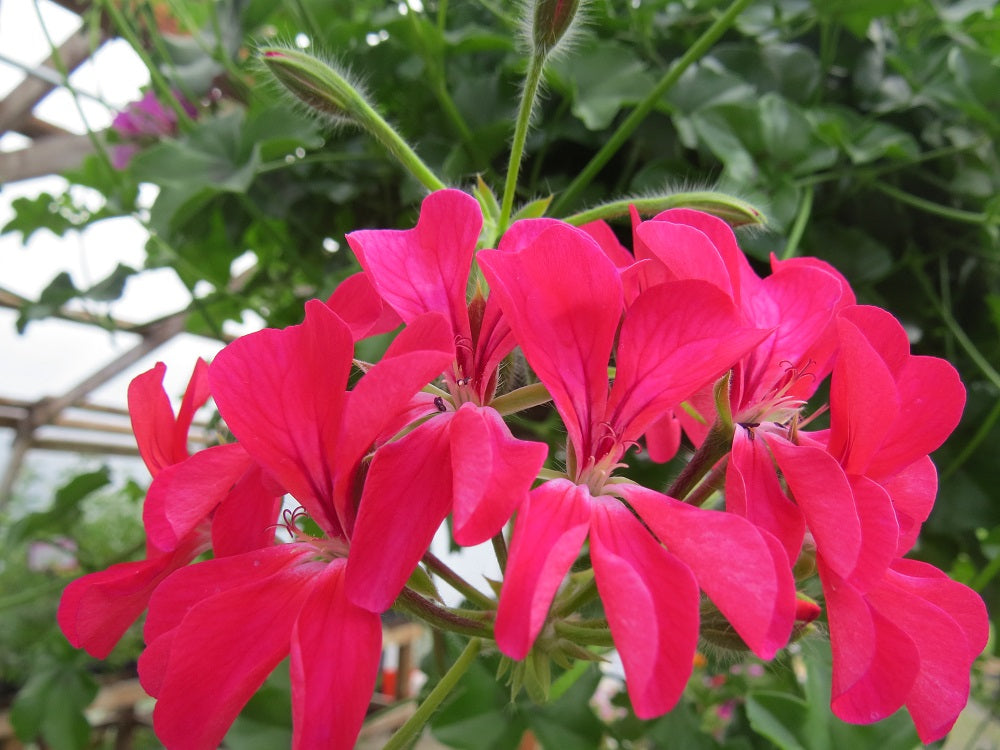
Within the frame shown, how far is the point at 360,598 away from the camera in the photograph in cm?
20

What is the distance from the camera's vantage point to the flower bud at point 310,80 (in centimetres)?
35

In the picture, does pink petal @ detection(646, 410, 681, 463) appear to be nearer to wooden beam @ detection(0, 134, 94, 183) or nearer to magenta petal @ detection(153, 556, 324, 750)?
magenta petal @ detection(153, 556, 324, 750)

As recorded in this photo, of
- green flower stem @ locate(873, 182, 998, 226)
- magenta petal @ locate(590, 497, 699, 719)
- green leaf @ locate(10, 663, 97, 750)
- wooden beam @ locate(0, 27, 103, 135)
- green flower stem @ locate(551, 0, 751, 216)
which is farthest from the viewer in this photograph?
wooden beam @ locate(0, 27, 103, 135)

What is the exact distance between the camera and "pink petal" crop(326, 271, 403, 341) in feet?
0.95

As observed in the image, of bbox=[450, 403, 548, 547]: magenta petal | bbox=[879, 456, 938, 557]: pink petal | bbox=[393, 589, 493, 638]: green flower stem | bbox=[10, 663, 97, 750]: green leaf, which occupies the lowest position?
bbox=[10, 663, 97, 750]: green leaf

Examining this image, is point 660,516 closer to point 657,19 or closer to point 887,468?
point 887,468

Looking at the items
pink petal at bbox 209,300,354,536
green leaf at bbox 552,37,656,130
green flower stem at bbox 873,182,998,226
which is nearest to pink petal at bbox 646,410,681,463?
pink petal at bbox 209,300,354,536

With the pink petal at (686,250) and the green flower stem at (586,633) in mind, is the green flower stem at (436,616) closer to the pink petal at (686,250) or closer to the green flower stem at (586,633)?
the green flower stem at (586,633)

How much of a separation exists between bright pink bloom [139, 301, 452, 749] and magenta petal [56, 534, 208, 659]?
0.05 m

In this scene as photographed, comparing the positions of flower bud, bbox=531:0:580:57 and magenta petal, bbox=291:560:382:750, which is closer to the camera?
magenta petal, bbox=291:560:382:750

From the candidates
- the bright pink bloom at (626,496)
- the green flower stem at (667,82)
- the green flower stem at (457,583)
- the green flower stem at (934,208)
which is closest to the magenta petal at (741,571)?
the bright pink bloom at (626,496)

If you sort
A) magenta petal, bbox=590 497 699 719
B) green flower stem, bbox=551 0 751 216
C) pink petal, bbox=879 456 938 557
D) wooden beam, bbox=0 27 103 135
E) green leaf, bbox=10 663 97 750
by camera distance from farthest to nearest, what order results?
→ wooden beam, bbox=0 27 103 135 < green leaf, bbox=10 663 97 750 < green flower stem, bbox=551 0 751 216 < pink petal, bbox=879 456 938 557 < magenta petal, bbox=590 497 699 719

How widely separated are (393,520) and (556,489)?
0.05 meters

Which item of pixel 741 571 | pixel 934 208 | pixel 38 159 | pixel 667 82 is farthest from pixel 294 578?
pixel 38 159
